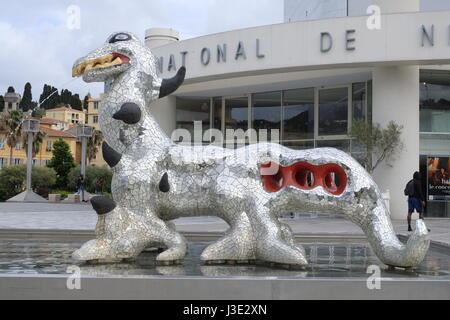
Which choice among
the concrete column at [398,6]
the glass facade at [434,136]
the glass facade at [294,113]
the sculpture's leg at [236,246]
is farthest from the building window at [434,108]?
the sculpture's leg at [236,246]

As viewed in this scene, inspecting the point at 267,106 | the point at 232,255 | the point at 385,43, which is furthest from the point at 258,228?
the point at 267,106

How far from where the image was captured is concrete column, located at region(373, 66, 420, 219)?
19.2m

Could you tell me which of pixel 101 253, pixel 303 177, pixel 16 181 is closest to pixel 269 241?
pixel 303 177

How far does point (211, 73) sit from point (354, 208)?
47.7ft

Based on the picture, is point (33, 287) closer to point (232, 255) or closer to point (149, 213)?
point (149, 213)

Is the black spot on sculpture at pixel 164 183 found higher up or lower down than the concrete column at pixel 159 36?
lower down

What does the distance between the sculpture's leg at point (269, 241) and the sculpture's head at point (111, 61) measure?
251 centimetres

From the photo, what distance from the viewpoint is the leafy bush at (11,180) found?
34.5 metres

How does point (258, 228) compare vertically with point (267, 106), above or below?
below

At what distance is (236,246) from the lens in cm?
653

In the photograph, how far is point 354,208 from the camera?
654cm

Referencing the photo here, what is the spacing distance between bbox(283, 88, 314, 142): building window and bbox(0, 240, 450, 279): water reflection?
595 inches

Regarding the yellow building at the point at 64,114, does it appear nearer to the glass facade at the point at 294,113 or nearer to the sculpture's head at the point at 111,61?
the glass facade at the point at 294,113

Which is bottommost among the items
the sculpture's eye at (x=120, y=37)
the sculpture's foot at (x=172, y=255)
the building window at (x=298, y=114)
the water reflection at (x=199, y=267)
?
the water reflection at (x=199, y=267)
